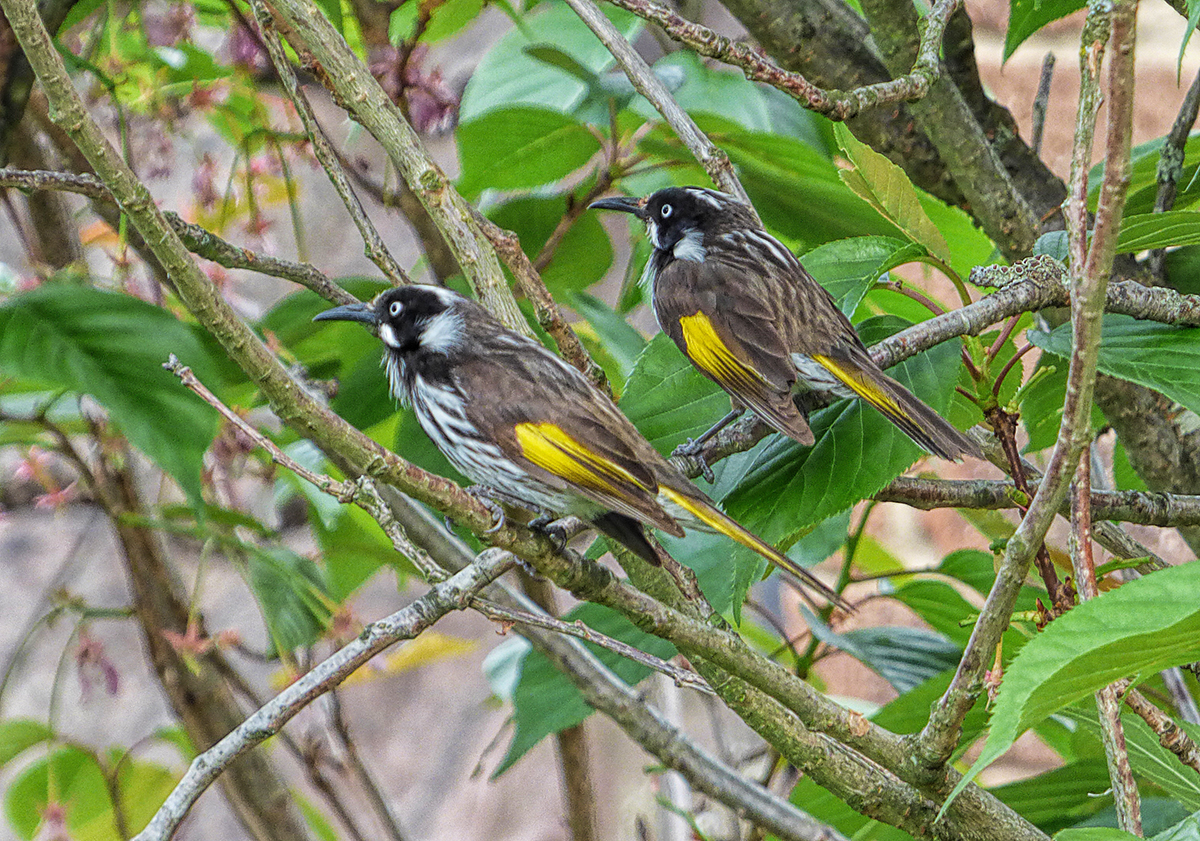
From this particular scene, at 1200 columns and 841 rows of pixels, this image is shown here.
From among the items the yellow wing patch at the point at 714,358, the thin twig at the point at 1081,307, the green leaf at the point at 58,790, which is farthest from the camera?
the green leaf at the point at 58,790

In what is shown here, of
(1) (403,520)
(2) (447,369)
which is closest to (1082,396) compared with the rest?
(2) (447,369)

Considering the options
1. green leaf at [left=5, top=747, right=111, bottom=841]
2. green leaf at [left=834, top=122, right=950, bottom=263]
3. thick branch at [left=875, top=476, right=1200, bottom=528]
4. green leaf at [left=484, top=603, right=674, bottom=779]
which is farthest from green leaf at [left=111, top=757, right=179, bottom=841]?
green leaf at [left=834, top=122, right=950, bottom=263]

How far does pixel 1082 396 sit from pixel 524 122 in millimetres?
1551

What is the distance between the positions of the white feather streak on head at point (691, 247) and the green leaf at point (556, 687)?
757mm

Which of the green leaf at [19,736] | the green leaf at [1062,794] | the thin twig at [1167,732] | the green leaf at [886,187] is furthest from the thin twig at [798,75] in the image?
the green leaf at [19,736]

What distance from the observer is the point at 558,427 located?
65.8 inches

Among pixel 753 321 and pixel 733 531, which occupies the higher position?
pixel 753 321

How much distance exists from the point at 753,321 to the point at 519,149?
23.4 inches

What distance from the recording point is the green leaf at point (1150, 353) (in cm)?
132

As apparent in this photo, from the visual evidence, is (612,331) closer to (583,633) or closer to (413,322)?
(413,322)

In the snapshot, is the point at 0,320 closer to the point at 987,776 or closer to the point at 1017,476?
the point at 1017,476

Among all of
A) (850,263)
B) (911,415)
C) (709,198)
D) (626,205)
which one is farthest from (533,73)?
(911,415)

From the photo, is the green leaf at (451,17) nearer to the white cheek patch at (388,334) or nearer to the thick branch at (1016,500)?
the white cheek patch at (388,334)

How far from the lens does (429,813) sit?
4773 mm
